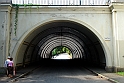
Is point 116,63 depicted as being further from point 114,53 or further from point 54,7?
point 54,7

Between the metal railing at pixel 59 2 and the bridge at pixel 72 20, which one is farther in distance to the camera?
the metal railing at pixel 59 2

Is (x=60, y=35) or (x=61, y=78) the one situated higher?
(x=60, y=35)

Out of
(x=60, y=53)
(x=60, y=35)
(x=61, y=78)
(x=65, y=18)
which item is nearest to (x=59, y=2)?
(x=65, y=18)

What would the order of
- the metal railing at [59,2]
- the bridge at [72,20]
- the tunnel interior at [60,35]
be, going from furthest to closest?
the tunnel interior at [60,35] < the metal railing at [59,2] < the bridge at [72,20]

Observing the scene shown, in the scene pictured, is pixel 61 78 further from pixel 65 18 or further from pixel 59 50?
pixel 59 50

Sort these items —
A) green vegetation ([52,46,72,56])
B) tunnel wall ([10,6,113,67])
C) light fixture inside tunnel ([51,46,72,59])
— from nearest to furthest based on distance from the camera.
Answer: tunnel wall ([10,6,113,67]) < light fixture inside tunnel ([51,46,72,59]) < green vegetation ([52,46,72,56])

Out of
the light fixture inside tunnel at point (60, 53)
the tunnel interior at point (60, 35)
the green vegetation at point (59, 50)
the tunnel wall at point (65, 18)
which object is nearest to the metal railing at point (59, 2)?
the tunnel wall at point (65, 18)

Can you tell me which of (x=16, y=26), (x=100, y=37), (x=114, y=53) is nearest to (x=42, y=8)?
(x=16, y=26)

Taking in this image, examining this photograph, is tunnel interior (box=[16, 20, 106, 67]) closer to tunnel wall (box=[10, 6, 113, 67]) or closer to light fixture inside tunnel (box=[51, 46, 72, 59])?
tunnel wall (box=[10, 6, 113, 67])

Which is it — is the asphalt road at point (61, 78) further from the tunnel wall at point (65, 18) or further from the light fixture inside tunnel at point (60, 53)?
the light fixture inside tunnel at point (60, 53)

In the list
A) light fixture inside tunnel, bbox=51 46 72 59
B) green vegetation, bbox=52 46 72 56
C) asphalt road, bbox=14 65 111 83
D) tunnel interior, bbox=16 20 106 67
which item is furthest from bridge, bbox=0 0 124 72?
green vegetation, bbox=52 46 72 56

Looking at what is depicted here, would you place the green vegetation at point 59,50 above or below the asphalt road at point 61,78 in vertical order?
above

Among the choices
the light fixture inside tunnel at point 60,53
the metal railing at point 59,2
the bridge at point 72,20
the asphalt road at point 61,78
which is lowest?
the asphalt road at point 61,78

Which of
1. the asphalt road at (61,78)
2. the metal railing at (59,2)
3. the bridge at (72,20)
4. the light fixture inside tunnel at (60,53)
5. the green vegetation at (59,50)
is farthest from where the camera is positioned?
the green vegetation at (59,50)
